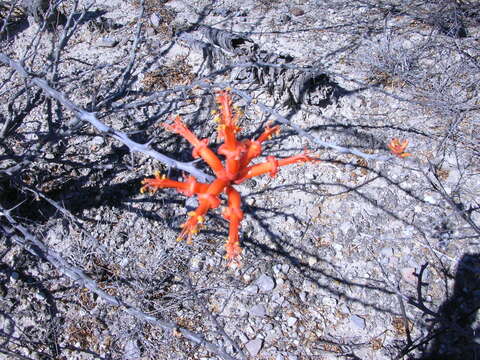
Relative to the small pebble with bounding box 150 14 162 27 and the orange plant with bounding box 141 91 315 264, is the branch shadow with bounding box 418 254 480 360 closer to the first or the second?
the orange plant with bounding box 141 91 315 264

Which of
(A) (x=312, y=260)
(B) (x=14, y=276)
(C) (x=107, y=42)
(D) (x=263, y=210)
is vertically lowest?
(B) (x=14, y=276)

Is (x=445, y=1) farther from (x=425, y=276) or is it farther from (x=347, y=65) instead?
(x=425, y=276)

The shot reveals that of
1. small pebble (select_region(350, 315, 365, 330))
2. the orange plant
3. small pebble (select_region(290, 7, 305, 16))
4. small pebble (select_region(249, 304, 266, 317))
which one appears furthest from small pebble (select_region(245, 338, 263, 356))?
small pebble (select_region(290, 7, 305, 16))

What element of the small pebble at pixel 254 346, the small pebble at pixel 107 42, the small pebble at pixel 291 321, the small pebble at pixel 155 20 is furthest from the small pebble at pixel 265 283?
the small pebble at pixel 155 20

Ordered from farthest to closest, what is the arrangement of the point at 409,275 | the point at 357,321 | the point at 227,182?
1. the point at 409,275
2. the point at 357,321
3. the point at 227,182

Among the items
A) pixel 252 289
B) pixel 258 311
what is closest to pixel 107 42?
pixel 252 289

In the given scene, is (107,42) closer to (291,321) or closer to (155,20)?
(155,20)

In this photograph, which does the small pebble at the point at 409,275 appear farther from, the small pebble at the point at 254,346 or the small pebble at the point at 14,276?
the small pebble at the point at 14,276

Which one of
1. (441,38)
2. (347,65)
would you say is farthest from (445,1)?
(347,65)
